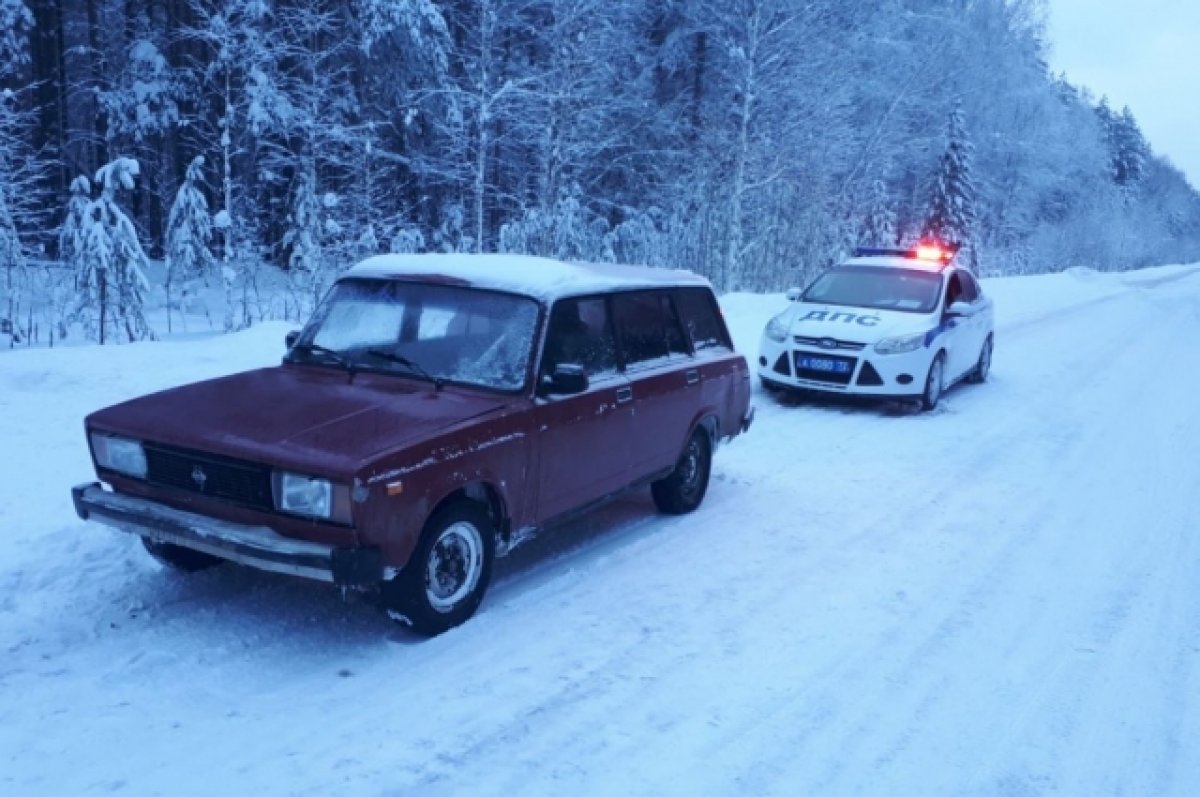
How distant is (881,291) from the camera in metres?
11.9

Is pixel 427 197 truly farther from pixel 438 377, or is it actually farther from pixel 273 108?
pixel 438 377

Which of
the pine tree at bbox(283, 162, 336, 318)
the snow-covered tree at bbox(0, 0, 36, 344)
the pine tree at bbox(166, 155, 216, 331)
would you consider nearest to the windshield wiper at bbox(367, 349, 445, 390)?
the snow-covered tree at bbox(0, 0, 36, 344)

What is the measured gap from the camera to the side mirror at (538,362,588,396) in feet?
16.9

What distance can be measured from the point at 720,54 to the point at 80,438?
83.7 ft

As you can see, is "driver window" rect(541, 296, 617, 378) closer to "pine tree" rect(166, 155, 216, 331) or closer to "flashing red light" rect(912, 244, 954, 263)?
"flashing red light" rect(912, 244, 954, 263)

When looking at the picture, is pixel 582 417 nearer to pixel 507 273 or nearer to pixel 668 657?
pixel 507 273

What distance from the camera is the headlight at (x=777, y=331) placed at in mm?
11148

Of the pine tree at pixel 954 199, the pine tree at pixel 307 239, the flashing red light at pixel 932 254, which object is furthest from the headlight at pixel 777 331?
the pine tree at pixel 954 199

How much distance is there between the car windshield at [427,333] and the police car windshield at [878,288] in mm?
7315

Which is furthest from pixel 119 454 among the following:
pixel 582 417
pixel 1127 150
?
pixel 1127 150

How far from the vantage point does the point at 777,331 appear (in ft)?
37.0

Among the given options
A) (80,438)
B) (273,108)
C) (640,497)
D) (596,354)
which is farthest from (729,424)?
(273,108)

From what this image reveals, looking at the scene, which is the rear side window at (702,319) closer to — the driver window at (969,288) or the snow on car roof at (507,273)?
the snow on car roof at (507,273)

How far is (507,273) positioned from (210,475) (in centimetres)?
210
